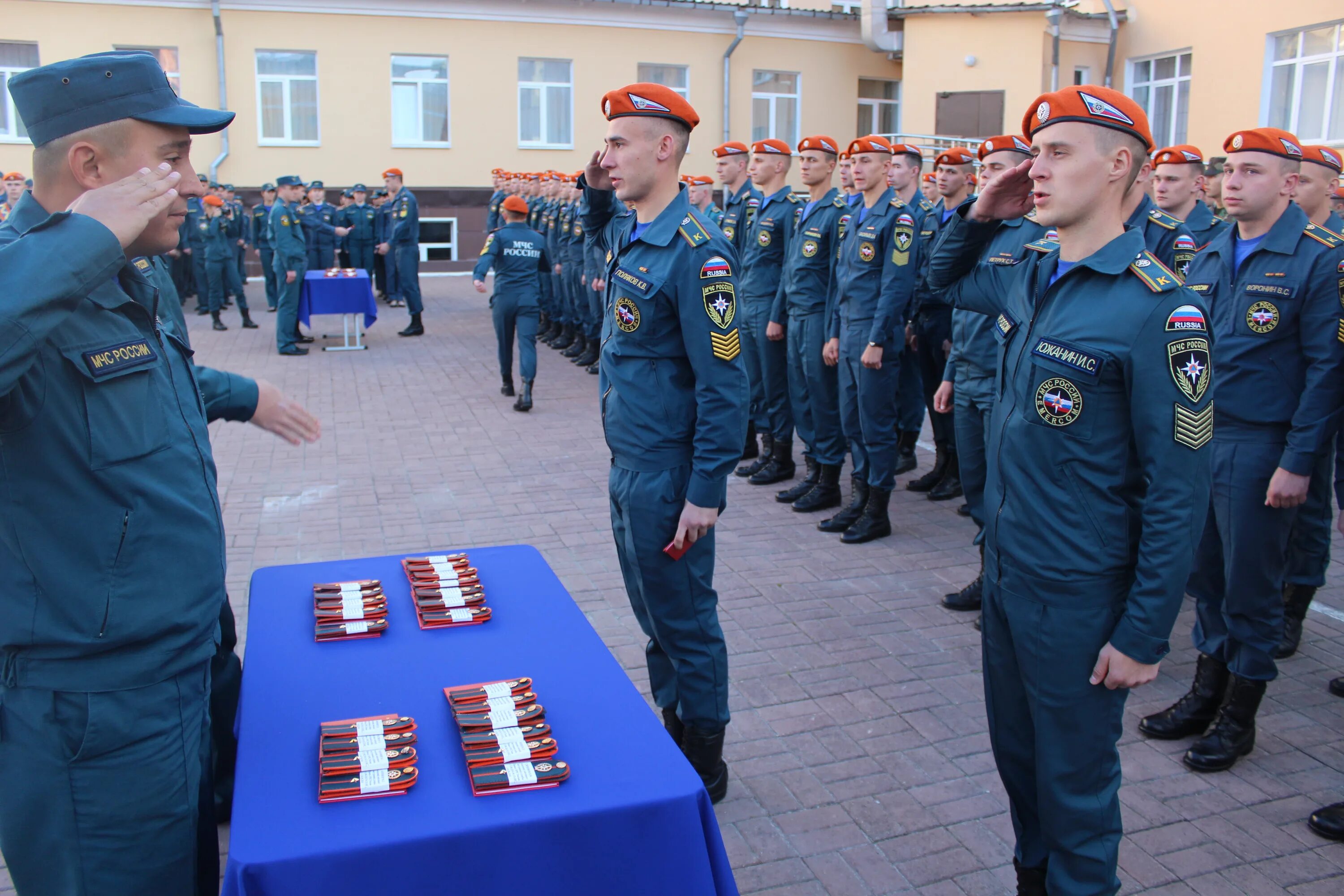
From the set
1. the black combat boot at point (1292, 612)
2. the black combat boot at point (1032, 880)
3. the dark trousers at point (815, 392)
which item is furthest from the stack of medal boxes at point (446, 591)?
the dark trousers at point (815, 392)

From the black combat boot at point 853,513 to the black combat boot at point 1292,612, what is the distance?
2518 mm

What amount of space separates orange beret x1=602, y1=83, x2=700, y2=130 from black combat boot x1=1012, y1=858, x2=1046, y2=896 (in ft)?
8.31

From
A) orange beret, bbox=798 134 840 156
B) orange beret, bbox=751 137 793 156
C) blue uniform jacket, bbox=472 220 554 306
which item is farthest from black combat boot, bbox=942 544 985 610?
blue uniform jacket, bbox=472 220 554 306

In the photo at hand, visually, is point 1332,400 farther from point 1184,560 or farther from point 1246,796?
point 1184,560

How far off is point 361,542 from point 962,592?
3.62 metres

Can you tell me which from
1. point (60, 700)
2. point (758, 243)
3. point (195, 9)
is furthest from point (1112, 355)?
point (195, 9)

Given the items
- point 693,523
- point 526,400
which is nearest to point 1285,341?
point 693,523

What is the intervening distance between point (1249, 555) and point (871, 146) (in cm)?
377

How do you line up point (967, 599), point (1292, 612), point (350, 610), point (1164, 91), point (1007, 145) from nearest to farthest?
point (350, 610)
point (1292, 612)
point (1007, 145)
point (967, 599)
point (1164, 91)

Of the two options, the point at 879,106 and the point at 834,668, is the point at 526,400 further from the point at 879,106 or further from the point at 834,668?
the point at 879,106

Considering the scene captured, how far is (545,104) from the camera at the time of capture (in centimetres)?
2422

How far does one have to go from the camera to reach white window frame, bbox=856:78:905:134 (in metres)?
27.2

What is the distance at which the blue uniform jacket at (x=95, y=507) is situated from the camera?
202 centimetres

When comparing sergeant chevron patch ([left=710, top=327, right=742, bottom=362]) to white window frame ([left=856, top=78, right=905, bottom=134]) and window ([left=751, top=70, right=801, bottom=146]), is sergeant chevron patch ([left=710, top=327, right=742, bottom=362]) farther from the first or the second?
white window frame ([left=856, top=78, right=905, bottom=134])
